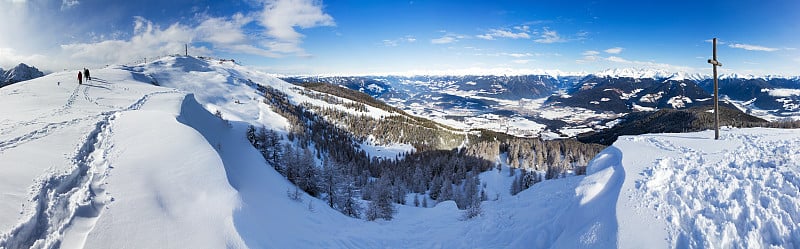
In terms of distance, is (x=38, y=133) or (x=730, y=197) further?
(x=38, y=133)

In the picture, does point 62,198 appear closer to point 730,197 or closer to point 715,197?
point 715,197

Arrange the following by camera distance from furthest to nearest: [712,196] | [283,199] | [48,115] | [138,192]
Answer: [283,199] → [48,115] → [138,192] → [712,196]

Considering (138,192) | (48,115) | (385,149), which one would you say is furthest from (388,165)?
(138,192)

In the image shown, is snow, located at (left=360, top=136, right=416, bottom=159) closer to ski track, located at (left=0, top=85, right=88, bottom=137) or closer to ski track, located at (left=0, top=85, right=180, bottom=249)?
ski track, located at (left=0, top=85, right=88, bottom=137)

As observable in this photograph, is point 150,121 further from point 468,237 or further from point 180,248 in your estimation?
point 468,237

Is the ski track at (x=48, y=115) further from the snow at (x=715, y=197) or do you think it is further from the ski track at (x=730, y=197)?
the ski track at (x=730, y=197)

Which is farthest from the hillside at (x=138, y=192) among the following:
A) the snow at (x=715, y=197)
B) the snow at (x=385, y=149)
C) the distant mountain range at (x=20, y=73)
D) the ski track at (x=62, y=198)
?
the distant mountain range at (x=20, y=73)

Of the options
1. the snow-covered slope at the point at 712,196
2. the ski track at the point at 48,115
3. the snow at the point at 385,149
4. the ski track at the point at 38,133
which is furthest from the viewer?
the snow at the point at 385,149
